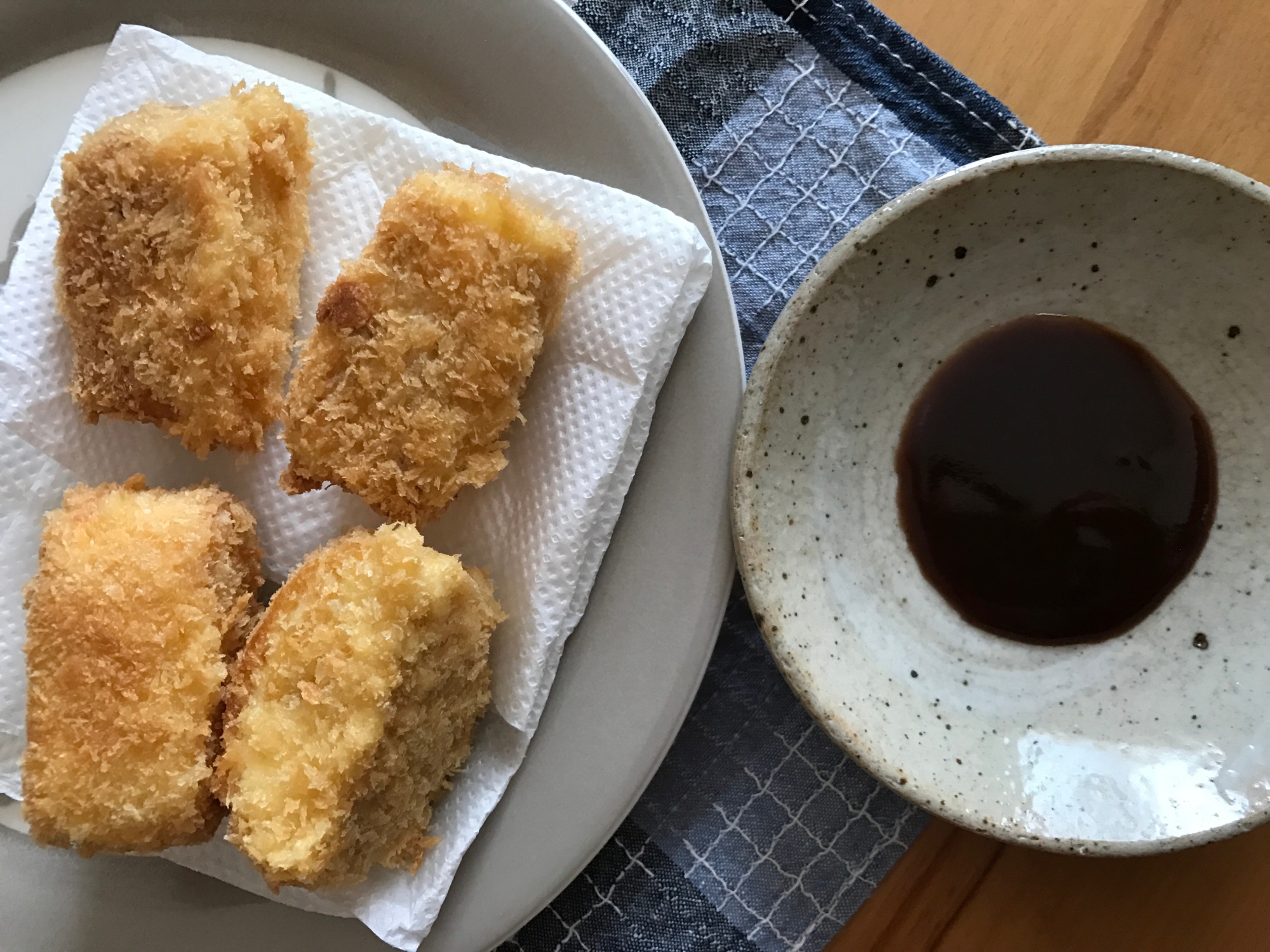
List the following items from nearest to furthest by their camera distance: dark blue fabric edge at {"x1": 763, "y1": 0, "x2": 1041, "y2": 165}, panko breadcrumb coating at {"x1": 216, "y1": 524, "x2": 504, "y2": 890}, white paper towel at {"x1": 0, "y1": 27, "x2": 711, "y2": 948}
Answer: panko breadcrumb coating at {"x1": 216, "y1": 524, "x2": 504, "y2": 890} < white paper towel at {"x1": 0, "y1": 27, "x2": 711, "y2": 948} < dark blue fabric edge at {"x1": 763, "y1": 0, "x2": 1041, "y2": 165}

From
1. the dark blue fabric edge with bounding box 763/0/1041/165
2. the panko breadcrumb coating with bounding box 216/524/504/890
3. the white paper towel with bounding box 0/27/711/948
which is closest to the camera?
the panko breadcrumb coating with bounding box 216/524/504/890

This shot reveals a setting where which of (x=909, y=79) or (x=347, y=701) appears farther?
(x=909, y=79)

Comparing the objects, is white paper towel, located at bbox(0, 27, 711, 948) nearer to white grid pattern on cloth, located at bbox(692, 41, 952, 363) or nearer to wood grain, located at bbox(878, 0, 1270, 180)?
white grid pattern on cloth, located at bbox(692, 41, 952, 363)

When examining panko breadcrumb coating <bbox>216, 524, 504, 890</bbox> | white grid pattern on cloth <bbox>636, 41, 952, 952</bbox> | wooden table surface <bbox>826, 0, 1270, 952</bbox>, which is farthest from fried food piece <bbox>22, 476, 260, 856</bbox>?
wooden table surface <bbox>826, 0, 1270, 952</bbox>

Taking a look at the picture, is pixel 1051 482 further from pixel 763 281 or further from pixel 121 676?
pixel 121 676

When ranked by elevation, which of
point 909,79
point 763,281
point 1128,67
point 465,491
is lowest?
point 465,491

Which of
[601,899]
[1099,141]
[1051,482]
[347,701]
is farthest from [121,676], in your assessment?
[1099,141]

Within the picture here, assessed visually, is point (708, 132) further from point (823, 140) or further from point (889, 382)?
point (889, 382)

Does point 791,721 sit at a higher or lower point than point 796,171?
lower
